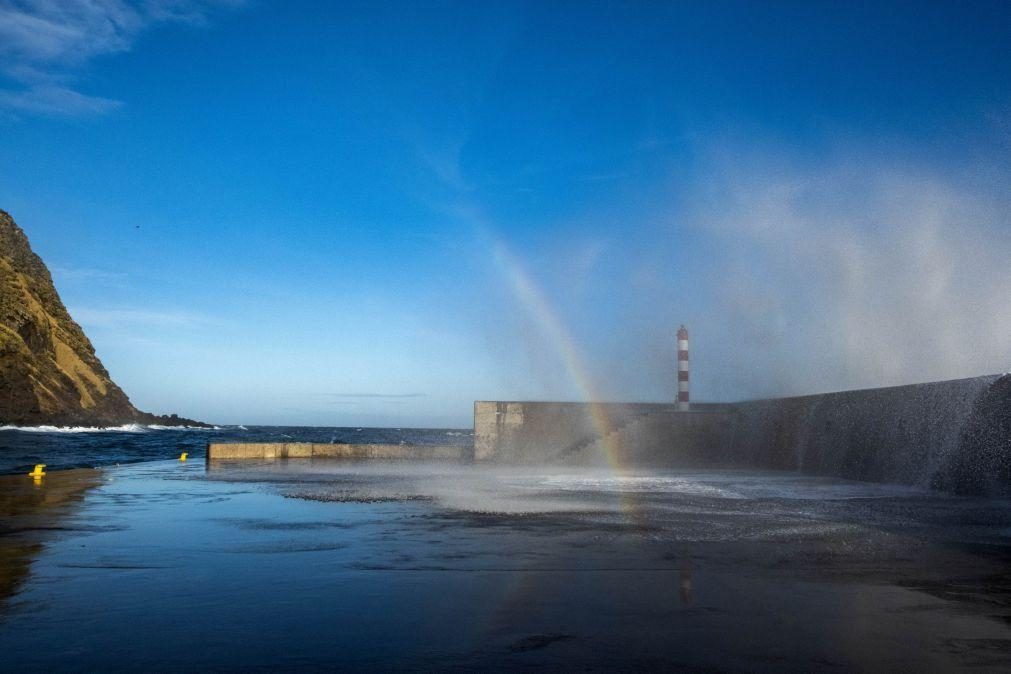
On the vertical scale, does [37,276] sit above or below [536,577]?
above

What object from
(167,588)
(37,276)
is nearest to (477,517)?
(167,588)

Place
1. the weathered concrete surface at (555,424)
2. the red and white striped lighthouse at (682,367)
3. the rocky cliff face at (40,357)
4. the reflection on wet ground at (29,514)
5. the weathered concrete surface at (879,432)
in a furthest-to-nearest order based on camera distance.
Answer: the rocky cliff face at (40,357) < the red and white striped lighthouse at (682,367) < the weathered concrete surface at (555,424) < the weathered concrete surface at (879,432) < the reflection on wet ground at (29,514)

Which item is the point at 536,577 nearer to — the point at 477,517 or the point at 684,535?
the point at 684,535

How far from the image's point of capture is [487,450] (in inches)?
933

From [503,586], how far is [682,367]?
70.8ft

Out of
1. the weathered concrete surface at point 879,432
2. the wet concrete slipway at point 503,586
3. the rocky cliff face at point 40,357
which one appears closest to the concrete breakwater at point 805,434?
the weathered concrete surface at point 879,432

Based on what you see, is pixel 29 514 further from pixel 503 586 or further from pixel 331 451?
pixel 331 451

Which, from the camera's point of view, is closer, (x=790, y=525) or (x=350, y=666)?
(x=350, y=666)

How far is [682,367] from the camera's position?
26062 mm

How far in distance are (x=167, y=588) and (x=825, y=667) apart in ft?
14.1

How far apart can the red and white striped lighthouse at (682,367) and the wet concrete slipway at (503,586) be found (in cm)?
1471

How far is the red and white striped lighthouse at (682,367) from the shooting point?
25.8 m

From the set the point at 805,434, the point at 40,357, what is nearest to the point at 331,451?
the point at 805,434

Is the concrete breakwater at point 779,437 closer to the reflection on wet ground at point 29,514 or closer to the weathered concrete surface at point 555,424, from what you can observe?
the weathered concrete surface at point 555,424
